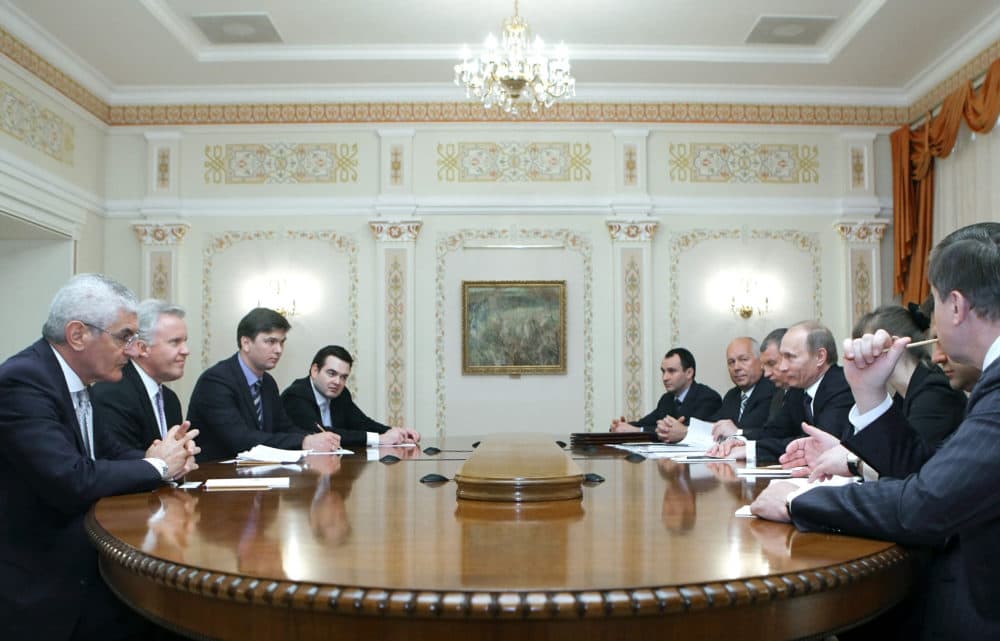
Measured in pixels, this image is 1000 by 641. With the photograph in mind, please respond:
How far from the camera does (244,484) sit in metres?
2.64

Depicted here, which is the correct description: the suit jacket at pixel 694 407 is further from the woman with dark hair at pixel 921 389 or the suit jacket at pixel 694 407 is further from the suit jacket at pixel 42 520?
the suit jacket at pixel 42 520

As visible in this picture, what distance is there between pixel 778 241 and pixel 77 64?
643cm

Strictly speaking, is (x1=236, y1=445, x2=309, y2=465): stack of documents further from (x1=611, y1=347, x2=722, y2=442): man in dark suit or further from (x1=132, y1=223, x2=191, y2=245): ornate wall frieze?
(x1=132, y1=223, x2=191, y2=245): ornate wall frieze

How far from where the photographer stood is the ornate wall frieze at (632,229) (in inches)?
324

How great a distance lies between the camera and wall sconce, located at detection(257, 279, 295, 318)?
8.20 m

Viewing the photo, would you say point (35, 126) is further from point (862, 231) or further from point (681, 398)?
point (862, 231)

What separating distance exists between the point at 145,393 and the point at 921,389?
2726 millimetres

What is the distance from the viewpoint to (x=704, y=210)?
8336mm

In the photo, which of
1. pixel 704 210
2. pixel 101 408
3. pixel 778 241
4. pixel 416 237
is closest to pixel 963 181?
pixel 778 241

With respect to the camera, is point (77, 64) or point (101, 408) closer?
point (101, 408)

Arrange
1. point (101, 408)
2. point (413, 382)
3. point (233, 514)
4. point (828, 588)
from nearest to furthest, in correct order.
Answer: point (828, 588) < point (233, 514) < point (101, 408) < point (413, 382)

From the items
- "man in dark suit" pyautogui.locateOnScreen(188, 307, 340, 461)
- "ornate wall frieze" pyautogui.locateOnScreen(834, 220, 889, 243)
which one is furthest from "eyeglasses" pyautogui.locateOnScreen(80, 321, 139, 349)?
"ornate wall frieze" pyautogui.locateOnScreen(834, 220, 889, 243)

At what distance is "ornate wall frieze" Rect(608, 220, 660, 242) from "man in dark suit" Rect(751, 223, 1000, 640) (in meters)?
6.35

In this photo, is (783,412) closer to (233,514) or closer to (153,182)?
(233,514)
